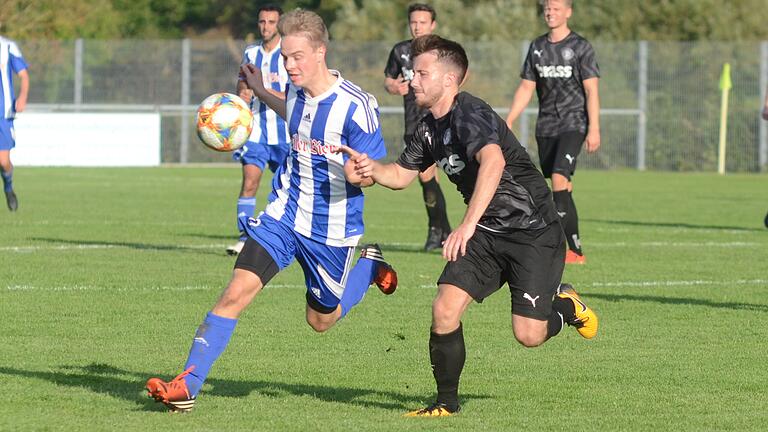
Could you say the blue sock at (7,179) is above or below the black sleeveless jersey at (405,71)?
below

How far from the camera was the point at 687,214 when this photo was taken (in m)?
19.6

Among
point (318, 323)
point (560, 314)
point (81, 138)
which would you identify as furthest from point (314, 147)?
point (81, 138)

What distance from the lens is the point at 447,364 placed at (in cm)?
632

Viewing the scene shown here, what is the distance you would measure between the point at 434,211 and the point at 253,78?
6454 millimetres

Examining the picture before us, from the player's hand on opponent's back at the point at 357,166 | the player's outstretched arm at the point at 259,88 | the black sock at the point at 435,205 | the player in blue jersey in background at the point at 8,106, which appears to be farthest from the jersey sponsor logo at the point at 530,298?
the player in blue jersey in background at the point at 8,106

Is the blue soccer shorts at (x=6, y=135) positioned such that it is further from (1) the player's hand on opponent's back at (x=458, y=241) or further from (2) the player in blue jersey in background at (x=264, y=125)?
(1) the player's hand on opponent's back at (x=458, y=241)

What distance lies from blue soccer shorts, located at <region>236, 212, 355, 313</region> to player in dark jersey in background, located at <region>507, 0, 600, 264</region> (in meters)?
5.87

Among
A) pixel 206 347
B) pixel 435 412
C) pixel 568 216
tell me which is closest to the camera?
pixel 435 412

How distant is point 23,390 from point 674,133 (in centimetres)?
2904

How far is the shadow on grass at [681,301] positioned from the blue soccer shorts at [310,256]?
3657 mm

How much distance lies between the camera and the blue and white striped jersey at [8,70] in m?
17.7

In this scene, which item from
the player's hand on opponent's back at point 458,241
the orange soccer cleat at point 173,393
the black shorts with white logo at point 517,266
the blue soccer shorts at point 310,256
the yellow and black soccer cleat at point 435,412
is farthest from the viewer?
the blue soccer shorts at point 310,256

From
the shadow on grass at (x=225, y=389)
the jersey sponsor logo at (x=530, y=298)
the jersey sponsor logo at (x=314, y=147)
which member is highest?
the jersey sponsor logo at (x=314, y=147)

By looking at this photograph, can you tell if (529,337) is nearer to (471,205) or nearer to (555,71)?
(471,205)
